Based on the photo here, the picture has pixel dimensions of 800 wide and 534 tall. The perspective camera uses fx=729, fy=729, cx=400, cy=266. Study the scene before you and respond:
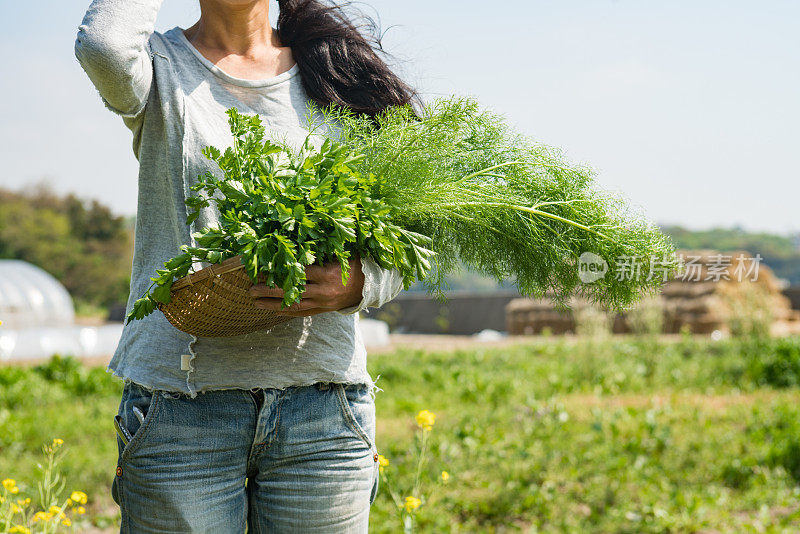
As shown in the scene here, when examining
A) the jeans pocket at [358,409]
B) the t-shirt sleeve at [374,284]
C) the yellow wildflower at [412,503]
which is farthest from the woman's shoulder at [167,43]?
the yellow wildflower at [412,503]

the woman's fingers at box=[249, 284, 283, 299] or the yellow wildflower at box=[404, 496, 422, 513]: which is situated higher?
the woman's fingers at box=[249, 284, 283, 299]

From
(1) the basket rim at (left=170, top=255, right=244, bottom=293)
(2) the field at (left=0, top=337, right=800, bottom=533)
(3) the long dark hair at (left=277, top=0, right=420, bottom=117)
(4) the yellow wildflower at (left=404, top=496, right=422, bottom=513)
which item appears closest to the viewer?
(1) the basket rim at (left=170, top=255, right=244, bottom=293)

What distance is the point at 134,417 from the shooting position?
137 cm

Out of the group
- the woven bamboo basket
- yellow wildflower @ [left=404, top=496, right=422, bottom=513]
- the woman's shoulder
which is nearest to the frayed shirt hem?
the woven bamboo basket

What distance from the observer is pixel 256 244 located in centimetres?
119

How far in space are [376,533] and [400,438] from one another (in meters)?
1.39

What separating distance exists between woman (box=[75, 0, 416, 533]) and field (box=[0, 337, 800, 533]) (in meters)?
1.19

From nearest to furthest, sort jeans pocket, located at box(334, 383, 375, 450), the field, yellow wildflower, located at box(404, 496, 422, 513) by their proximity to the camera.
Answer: jeans pocket, located at box(334, 383, 375, 450), yellow wildflower, located at box(404, 496, 422, 513), the field

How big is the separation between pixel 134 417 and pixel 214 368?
7.0 inches

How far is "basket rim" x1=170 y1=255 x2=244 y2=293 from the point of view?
3.90ft

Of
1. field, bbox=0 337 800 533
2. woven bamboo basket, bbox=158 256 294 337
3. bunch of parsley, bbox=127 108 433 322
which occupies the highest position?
bunch of parsley, bbox=127 108 433 322

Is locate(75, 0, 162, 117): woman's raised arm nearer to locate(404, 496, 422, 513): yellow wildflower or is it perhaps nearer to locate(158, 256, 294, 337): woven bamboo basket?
locate(158, 256, 294, 337): woven bamboo basket

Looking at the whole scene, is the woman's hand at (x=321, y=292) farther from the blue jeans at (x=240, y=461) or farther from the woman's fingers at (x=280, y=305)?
the blue jeans at (x=240, y=461)

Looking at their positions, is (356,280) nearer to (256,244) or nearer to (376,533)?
(256,244)
